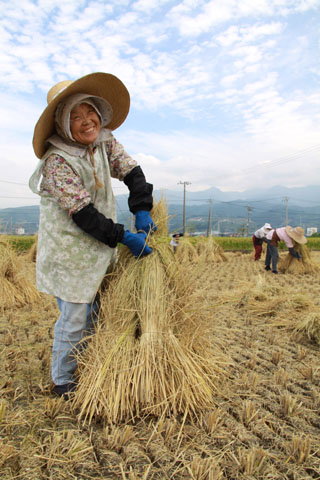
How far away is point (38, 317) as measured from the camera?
3662 millimetres

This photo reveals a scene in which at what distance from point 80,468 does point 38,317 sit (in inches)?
98.9

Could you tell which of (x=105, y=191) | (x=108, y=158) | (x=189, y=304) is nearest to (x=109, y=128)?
(x=108, y=158)

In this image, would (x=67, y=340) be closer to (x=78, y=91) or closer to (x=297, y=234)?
(x=78, y=91)

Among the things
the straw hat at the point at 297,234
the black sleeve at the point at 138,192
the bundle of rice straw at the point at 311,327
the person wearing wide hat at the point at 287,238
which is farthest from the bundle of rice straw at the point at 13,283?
the straw hat at the point at 297,234

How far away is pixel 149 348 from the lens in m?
1.75

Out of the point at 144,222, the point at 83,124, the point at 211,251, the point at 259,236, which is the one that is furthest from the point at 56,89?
the point at 211,251

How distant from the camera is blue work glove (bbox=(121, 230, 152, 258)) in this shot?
1.86 metres

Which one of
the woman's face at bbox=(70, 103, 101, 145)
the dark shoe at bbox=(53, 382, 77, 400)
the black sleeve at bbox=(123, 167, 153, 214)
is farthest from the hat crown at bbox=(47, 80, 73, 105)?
the dark shoe at bbox=(53, 382, 77, 400)

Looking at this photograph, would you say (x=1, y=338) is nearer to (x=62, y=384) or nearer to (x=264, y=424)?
(x=62, y=384)

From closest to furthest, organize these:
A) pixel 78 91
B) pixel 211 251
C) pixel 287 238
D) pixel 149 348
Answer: pixel 149 348
pixel 78 91
pixel 287 238
pixel 211 251

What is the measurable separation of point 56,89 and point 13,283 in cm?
316

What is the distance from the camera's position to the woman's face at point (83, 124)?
188 cm

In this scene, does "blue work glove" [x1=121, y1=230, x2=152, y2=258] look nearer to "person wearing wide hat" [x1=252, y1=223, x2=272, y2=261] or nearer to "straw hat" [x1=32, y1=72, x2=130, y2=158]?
"straw hat" [x1=32, y1=72, x2=130, y2=158]

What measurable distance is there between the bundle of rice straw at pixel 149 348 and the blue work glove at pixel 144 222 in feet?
0.24
